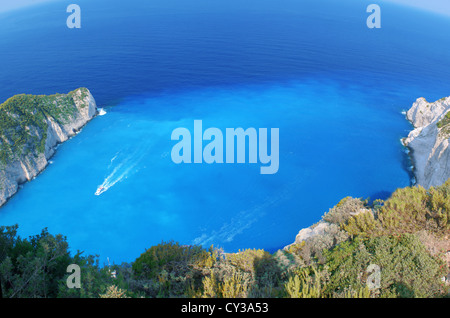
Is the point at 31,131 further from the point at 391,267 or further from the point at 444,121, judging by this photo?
the point at 444,121

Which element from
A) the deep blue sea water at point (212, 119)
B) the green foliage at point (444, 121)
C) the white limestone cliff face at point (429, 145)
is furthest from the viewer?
the green foliage at point (444, 121)

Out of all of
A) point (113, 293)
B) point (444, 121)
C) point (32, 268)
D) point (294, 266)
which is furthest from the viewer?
point (444, 121)

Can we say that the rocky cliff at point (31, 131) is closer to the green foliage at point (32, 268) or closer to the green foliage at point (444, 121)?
the green foliage at point (32, 268)

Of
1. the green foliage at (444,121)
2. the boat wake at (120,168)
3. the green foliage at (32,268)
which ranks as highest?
the green foliage at (444,121)

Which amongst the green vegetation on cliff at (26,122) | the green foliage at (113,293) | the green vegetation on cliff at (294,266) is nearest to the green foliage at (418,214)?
the green vegetation on cliff at (294,266)

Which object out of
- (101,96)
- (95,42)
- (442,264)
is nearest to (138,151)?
(101,96)

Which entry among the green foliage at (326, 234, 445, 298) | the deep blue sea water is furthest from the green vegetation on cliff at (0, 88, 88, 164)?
the green foliage at (326, 234, 445, 298)

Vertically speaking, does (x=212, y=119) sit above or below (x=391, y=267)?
above

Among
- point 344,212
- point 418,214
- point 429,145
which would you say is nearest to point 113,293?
point 418,214
